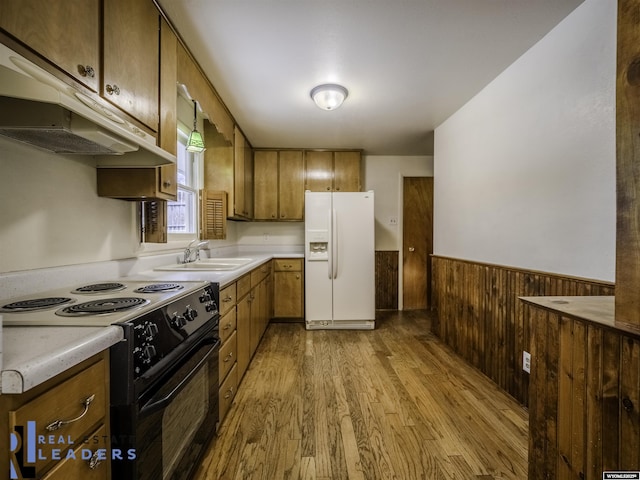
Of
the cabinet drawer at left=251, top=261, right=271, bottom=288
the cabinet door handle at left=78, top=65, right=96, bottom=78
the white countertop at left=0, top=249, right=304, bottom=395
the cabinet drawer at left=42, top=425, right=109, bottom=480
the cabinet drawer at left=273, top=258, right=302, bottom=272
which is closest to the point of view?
the white countertop at left=0, top=249, right=304, bottom=395

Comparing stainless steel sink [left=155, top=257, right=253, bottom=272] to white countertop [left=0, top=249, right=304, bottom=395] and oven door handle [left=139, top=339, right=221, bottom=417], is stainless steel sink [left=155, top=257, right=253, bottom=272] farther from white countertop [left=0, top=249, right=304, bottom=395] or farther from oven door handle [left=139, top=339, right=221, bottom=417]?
white countertop [left=0, top=249, right=304, bottom=395]

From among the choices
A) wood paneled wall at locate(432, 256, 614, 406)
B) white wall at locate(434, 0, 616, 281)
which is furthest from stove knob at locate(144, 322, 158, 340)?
white wall at locate(434, 0, 616, 281)

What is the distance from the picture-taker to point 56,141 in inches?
41.4

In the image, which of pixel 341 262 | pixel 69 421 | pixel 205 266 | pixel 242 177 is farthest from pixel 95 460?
pixel 242 177

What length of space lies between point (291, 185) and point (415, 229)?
2016mm

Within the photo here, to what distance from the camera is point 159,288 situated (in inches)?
50.6

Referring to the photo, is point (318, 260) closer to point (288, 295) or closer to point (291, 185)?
point (288, 295)

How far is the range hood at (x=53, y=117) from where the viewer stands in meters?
0.70

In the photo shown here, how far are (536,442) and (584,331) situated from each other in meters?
0.50

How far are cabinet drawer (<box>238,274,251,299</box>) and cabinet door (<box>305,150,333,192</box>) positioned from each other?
2059 millimetres

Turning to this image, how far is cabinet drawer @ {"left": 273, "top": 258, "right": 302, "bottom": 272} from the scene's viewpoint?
3.62 meters

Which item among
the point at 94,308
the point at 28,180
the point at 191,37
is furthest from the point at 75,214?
the point at 191,37

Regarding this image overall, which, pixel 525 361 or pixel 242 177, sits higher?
pixel 242 177

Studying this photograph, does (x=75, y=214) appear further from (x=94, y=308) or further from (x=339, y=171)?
(x=339, y=171)
